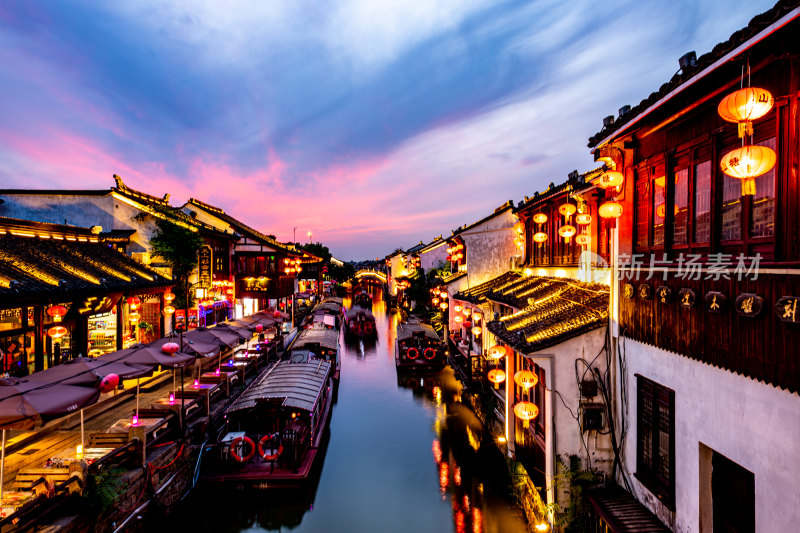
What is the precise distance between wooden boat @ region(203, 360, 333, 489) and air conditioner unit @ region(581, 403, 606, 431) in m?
8.44

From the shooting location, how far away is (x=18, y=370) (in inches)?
549

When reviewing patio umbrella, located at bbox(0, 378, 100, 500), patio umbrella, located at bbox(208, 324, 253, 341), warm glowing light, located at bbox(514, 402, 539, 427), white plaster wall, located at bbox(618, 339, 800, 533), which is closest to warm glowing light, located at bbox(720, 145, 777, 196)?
white plaster wall, located at bbox(618, 339, 800, 533)

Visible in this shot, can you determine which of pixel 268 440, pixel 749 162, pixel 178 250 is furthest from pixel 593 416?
pixel 178 250

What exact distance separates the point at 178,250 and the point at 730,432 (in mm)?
22548

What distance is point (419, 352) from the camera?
27.7 m

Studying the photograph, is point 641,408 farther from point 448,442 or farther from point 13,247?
point 13,247

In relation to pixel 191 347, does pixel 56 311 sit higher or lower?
higher

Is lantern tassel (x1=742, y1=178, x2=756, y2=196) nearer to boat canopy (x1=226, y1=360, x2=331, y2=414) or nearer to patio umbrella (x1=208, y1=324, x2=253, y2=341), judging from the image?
boat canopy (x1=226, y1=360, x2=331, y2=414)

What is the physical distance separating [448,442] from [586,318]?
10.8 m

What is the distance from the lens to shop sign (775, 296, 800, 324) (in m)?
4.39

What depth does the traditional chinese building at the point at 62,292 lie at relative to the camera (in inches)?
501

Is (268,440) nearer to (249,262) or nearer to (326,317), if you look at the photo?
(249,262)

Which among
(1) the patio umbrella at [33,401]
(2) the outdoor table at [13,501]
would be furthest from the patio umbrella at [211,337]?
(2) the outdoor table at [13,501]

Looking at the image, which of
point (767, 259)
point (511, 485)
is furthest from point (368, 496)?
point (767, 259)
